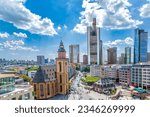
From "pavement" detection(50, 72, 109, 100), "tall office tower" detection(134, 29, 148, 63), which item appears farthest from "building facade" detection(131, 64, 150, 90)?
"tall office tower" detection(134, 29, 148, 63)

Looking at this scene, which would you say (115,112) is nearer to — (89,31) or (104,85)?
(89,31)

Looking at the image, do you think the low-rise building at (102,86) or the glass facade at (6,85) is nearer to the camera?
the glass facade at (6,85)

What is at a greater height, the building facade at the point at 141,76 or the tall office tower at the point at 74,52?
the tall office tower at the point at 74,52

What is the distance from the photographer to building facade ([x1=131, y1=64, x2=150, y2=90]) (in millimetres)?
4510

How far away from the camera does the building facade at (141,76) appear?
14.8ft

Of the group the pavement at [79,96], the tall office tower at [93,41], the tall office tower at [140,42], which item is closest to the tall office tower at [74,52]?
the tall office tower at [93,41]

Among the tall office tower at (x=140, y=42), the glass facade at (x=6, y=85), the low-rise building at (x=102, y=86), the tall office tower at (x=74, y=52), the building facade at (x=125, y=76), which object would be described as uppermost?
the tall office tower at (x=140, y=42)

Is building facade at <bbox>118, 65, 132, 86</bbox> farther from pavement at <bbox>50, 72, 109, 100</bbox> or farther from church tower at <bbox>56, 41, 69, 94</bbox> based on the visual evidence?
church tower at <bbox>56, 41, 69, 94</bbox>

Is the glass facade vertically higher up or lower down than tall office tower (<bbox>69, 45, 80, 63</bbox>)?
lower down

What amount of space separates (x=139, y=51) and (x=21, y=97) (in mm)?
1637

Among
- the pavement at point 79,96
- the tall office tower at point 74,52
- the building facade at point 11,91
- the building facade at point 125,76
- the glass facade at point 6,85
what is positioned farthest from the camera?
the building facade at point 125,76

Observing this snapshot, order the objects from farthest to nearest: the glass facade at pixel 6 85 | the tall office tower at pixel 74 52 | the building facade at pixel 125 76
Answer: the building facade at pixel 125 76 → the glass facade at pixel 6 85 → the tall office tower at pixel 74 52

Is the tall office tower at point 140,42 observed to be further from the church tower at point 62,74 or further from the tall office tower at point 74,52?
the church tower at point 62,74

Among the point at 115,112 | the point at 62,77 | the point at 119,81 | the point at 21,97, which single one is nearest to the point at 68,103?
the point at 115,112
